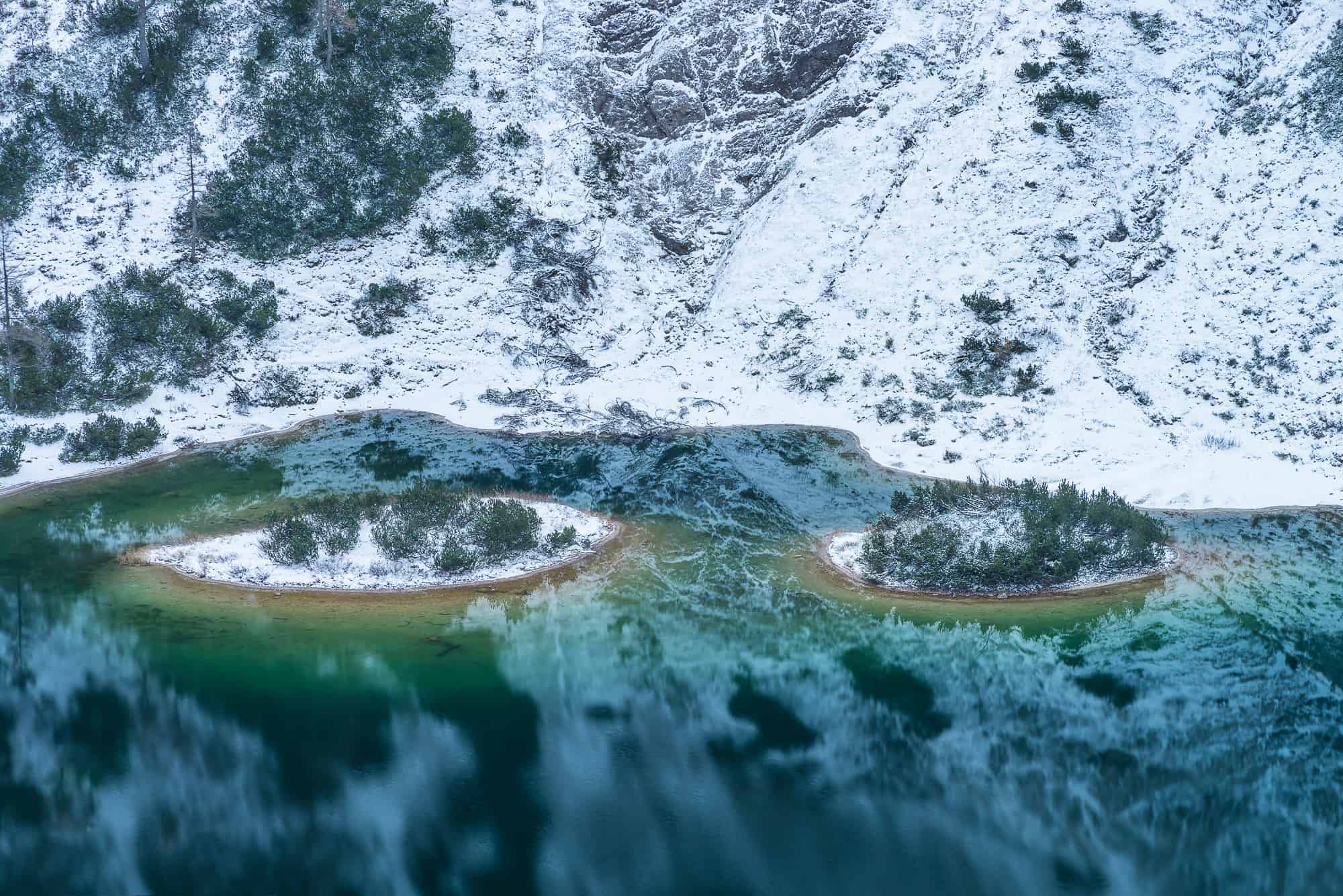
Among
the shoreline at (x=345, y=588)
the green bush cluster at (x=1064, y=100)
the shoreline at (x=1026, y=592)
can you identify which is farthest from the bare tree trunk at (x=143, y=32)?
the shoreline at (x=1026, y=592)

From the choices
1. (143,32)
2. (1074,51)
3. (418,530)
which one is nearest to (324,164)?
(143,32)

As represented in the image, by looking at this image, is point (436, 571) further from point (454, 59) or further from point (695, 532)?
point (454, 59)

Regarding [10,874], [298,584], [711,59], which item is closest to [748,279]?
[711,59]

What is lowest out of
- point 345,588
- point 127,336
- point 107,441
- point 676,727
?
point 676,727

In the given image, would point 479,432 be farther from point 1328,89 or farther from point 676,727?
point 1328,89

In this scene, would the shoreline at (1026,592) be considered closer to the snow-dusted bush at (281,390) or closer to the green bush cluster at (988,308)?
the green bush cluster at (988,308)

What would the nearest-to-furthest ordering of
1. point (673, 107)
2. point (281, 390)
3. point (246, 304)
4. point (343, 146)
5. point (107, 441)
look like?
point (107, 441) → point (281, 390) → point (246, 304) → point (343, 146) → point (673, 107)
